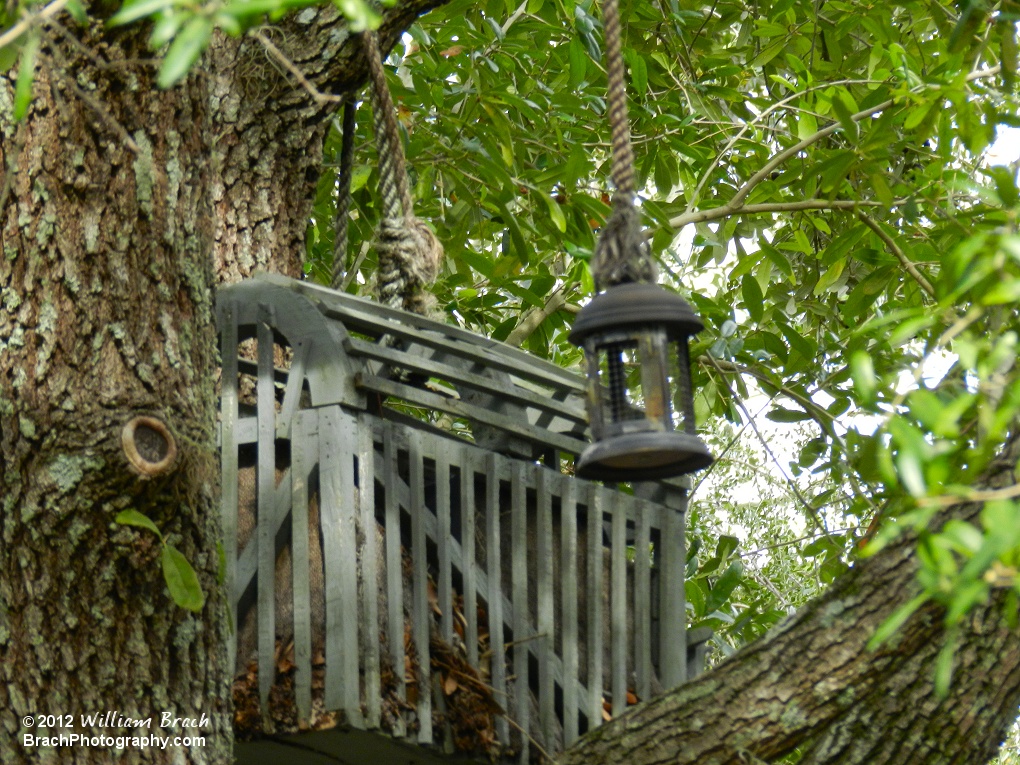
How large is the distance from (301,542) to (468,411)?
1.54 ft

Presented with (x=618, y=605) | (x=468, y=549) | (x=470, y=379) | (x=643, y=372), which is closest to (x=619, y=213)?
(x=643, y=372)

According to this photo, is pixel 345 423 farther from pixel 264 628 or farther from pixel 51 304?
pixel 51 304

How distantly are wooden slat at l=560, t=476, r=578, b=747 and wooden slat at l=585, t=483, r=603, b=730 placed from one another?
44 mm

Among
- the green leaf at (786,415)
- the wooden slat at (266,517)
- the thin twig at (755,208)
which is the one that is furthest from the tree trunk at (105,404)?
the green leaf at (786,415)

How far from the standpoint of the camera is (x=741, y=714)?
2.11 metres

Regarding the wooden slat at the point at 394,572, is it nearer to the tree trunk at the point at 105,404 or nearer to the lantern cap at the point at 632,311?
the tree trunk at the point at 105,404

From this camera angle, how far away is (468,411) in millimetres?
2654

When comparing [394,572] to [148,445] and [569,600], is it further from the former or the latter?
[148,445]

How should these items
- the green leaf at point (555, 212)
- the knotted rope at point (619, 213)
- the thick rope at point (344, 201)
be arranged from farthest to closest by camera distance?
the green leaf at point (555, 212) < the thick rope at point (344, 201) < the knotted rope at point (619, 213)

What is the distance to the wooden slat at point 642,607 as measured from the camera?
284 cm

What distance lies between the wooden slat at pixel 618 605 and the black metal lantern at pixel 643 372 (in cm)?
Answer: 66

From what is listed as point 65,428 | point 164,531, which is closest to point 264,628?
point 164,531

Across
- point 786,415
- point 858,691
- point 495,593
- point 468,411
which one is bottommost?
point 858,691

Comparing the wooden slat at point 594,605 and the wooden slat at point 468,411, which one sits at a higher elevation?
the wooden slat at point 468,411
